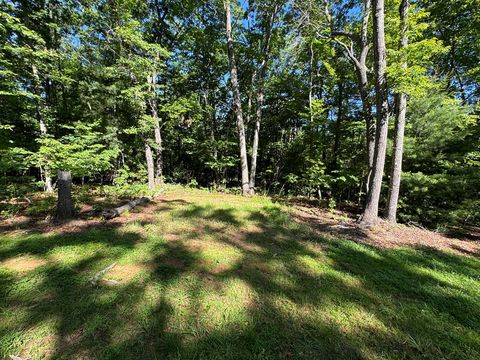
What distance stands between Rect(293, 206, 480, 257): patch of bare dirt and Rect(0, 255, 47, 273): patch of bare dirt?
571 centimetres

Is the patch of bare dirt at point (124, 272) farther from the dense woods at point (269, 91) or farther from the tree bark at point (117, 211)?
the dense woods at point (269, 91)

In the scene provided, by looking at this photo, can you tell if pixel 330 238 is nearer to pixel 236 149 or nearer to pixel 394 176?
pixel 394 176

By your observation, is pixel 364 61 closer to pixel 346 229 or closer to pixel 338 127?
pixel 346 229

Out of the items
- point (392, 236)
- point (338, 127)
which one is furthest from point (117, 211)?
point (338, 127)

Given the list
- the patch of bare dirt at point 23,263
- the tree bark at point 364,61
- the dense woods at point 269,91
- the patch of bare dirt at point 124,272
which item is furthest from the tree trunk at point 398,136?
the patch of bare dirt at point 23,263

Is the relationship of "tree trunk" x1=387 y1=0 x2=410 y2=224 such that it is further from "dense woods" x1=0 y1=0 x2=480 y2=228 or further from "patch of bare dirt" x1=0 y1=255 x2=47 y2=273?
"patch of bare dirt" x1=0 y1=255 x2=47 y2=273

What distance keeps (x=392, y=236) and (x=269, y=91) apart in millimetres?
13566

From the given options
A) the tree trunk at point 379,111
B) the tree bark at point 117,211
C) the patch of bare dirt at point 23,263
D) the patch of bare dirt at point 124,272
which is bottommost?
the patch of bare dirt at point 124,272

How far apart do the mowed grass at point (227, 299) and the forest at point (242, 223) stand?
0.02 m

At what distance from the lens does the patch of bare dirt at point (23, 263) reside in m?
3.32

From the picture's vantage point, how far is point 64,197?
540 cm

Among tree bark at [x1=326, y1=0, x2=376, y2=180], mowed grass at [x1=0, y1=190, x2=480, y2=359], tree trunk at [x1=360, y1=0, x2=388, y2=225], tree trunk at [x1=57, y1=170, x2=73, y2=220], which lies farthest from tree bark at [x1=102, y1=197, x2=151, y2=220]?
tree bark at [x1=326, y1=0, x2=376, y2=180]

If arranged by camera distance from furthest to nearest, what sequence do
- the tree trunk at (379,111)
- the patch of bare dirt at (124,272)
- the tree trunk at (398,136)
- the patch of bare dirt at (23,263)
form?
the tree trunk at (398,136) < the tree trunk at (379,111) < the patch of bare dirt at (23,263) < the patch of bare dirt at (124,272)

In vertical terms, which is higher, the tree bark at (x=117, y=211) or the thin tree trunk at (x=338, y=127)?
the thin tree trunk at (x=338, y=127)
